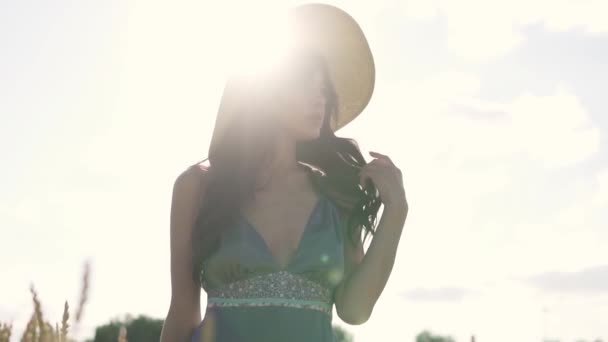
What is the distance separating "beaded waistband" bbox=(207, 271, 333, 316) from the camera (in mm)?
5859

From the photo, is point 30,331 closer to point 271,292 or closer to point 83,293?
point 83,293

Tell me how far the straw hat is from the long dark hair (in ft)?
0.69

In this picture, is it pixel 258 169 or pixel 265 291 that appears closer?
pixel 265 291

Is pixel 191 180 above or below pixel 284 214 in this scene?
above

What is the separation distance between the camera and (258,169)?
20.9ft

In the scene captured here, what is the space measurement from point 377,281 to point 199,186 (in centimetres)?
141

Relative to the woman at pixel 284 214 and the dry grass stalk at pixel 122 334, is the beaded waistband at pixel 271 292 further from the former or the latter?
the dry grass stalk at pixel 122 334

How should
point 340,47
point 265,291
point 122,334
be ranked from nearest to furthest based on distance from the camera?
point 122,334 → point 265,291 → point 340,47

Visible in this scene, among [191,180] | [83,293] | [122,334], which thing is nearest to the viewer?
[83,293]

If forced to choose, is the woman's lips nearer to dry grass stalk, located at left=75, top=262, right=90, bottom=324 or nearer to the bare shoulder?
the bare shoulder

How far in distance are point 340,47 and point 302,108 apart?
95 centimetres

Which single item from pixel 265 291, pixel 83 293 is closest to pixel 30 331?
pixel 83 293

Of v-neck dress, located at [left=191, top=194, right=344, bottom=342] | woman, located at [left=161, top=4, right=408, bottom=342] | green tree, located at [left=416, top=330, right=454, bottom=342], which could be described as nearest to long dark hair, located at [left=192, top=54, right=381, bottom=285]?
woman, located at [left=161, top=4, right=408, bottom=342]

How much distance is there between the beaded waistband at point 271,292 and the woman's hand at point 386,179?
76cm
